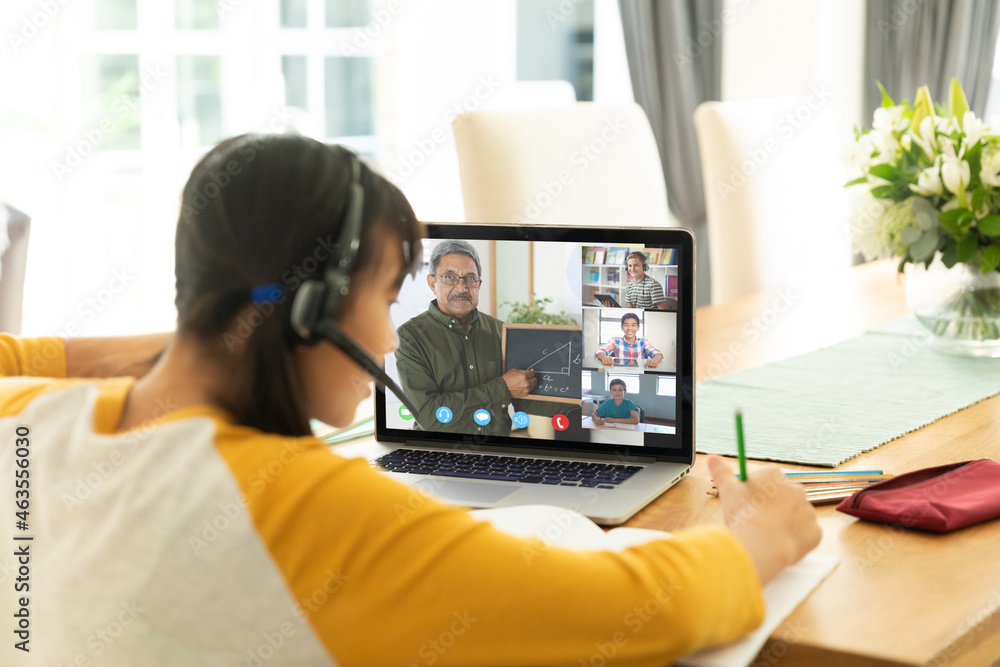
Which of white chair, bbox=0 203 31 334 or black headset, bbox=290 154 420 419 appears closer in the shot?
black headset, bbox=290 154 420 419

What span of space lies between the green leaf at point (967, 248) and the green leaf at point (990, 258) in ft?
0.05

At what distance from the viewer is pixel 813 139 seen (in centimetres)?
262

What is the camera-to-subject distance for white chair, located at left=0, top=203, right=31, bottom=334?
167cm

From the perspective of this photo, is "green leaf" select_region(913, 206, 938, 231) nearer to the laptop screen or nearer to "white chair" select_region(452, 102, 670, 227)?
"white chair" select_region(452, 102, 670, 227)

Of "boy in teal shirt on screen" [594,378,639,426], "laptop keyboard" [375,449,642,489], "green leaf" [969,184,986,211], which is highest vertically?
"green leaf" [969,184,986,211]

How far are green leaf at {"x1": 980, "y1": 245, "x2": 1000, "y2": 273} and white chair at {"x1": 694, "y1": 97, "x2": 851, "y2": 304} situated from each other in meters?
0.93

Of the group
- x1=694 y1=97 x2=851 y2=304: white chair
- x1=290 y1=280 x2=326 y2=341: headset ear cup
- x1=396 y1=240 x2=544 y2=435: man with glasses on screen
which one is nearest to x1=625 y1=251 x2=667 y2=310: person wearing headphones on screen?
x1=396 y1=240 x2=544 y2=435: man with glasses on screen

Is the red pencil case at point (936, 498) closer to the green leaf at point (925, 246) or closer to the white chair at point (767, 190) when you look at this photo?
the green leaf at point (925, 246)

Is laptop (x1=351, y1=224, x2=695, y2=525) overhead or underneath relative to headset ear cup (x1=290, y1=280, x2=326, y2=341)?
underneath

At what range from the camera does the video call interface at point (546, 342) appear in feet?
3.51

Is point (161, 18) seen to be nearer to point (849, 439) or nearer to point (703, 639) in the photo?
point (849, 439)

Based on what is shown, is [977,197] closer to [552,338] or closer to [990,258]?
[990,258]

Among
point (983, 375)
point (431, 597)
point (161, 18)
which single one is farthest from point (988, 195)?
point (161, 18)

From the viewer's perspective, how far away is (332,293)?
66cm
